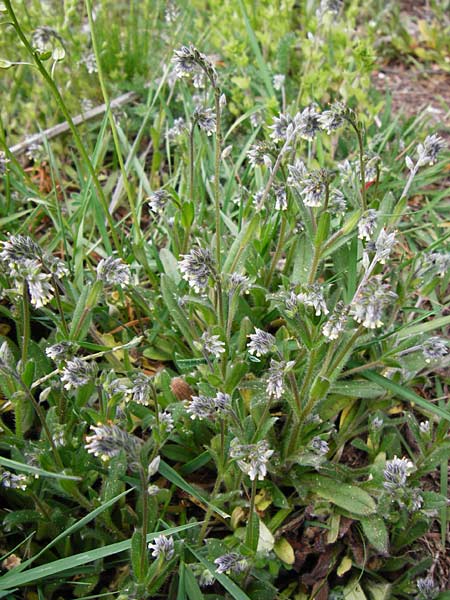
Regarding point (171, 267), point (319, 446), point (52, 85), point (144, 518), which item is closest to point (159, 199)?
point (171, 267)

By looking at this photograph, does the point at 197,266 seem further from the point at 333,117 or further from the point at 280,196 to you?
the point at 333,117

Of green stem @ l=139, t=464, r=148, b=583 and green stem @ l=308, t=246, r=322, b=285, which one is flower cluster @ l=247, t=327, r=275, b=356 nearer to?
green stem @ l=308, t=246, r=322, b=285

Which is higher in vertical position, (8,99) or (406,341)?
(8,99)

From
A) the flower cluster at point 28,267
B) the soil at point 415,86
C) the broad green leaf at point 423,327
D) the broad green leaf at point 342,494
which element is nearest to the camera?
the flower cluster at point 28,267

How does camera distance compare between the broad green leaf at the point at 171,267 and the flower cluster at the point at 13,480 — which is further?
the broad green leaf at the point at 171,267

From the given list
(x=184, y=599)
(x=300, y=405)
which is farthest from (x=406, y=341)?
(x=184, y=599)

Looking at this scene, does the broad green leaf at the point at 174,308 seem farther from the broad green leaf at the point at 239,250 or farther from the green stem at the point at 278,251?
the green stem at the point at 278,251

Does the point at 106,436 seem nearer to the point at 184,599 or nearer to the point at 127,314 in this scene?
the point at 184,599

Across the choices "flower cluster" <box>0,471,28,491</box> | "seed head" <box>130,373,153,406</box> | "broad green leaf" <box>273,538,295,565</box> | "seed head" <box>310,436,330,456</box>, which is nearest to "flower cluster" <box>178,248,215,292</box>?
"seed head" <box>130,373,153,406</box>

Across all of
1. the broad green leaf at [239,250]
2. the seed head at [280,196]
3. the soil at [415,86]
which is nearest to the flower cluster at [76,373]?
the broad green leaf at [239,250]
